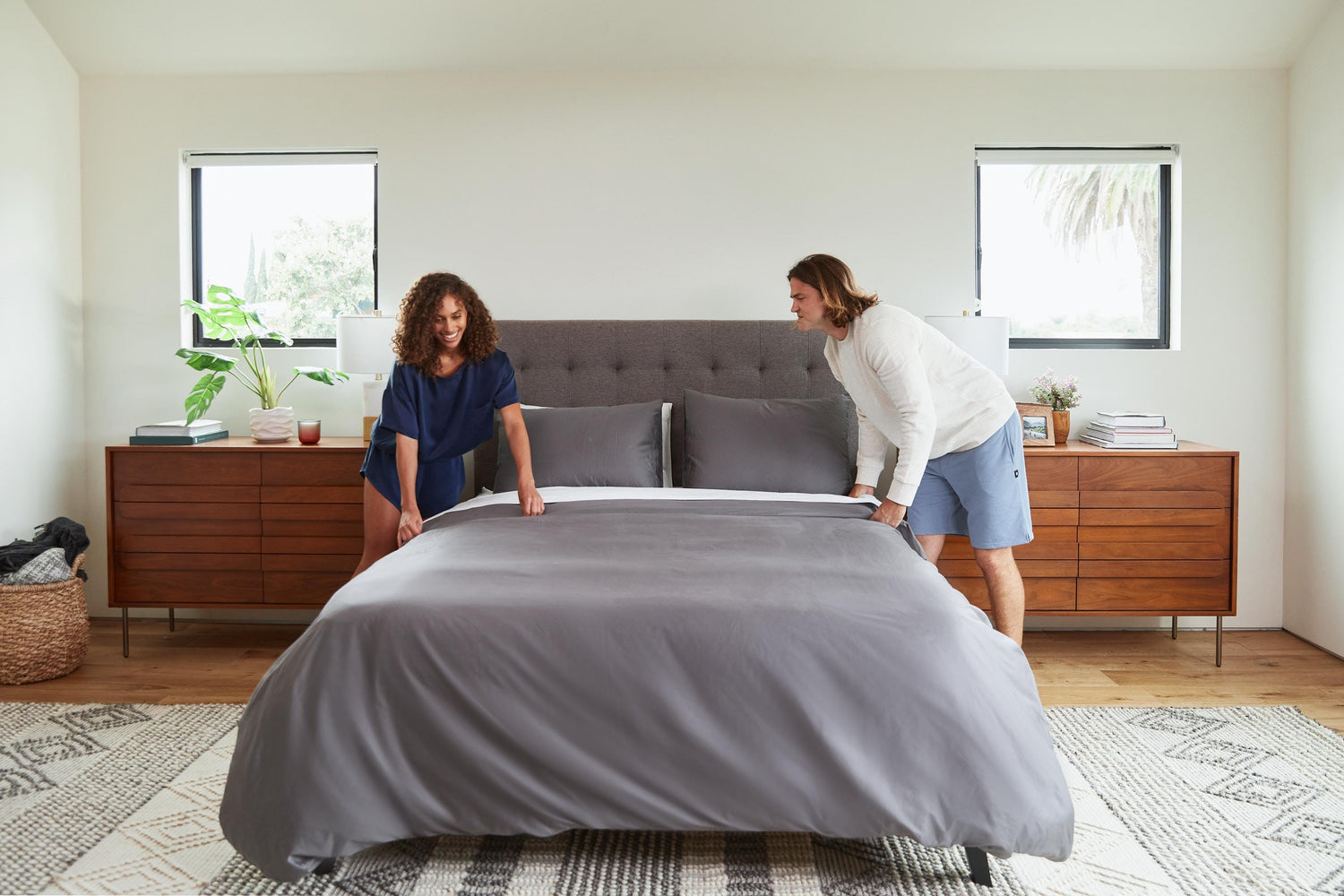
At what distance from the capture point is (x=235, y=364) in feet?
13.5

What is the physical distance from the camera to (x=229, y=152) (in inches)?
165

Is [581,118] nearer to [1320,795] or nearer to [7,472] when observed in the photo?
[7,472]

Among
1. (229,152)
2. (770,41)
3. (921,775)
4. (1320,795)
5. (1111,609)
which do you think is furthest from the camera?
(229,152)

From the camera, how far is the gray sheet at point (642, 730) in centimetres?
181

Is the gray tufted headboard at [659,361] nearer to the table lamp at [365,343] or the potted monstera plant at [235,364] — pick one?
the table lamp at [365,343]

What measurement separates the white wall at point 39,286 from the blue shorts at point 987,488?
357 centimetres

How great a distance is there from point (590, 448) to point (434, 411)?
24.1 inches

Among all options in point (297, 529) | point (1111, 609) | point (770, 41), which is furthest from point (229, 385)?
point (1111, 609)

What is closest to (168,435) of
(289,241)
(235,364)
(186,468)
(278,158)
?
(186,468)

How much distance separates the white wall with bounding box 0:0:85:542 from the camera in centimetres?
373

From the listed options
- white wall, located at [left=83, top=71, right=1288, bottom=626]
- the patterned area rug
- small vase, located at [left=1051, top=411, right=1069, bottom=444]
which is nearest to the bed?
the patterned area rug

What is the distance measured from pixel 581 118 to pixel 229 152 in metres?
1.60

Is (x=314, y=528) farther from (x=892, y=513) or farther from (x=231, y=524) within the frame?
(x=892, y=513)

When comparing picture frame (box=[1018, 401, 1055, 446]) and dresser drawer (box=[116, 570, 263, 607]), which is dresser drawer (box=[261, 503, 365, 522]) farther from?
picture frame (box=[1018, 401, 1055, 446])
